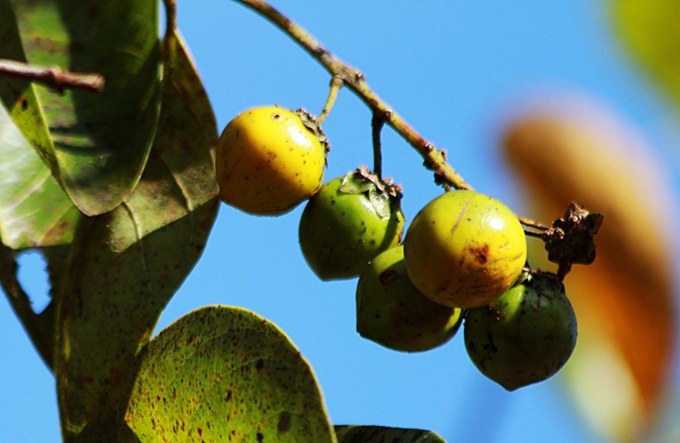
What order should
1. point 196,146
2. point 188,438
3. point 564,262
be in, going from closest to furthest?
point 188,438 < point 564,262 < point 196,146

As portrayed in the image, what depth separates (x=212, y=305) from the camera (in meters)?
1.91

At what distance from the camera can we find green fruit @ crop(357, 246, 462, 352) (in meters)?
2.04

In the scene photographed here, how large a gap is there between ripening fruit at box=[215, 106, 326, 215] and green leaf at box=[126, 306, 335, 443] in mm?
223

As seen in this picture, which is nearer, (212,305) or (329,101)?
(212,305)

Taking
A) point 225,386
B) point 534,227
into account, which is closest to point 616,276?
point 534,227

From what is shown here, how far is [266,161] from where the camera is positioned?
206 cm

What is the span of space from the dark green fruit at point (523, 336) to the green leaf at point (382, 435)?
180mm

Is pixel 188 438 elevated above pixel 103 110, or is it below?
below

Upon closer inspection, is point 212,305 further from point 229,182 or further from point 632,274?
point 632,274

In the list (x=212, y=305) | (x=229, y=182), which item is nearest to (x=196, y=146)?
(x=229, y=182)

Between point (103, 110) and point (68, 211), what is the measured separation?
0.21 m

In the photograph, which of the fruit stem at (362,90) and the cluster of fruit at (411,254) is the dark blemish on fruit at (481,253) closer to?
the cluster of fruit at (411,254)

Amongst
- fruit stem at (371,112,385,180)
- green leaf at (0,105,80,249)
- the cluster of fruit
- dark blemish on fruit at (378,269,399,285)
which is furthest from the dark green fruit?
green leaf at (0,105,80,249)

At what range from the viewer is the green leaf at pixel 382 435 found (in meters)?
1.87
